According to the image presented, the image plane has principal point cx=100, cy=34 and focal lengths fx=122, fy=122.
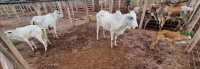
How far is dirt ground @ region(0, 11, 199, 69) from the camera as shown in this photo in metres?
3.53

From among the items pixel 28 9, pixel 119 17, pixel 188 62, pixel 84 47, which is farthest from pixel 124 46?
pixel 28 9

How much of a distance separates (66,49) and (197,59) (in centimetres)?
419

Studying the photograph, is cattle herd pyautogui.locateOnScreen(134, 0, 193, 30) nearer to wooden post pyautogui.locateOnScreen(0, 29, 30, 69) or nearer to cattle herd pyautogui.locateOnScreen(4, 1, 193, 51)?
cattle herd pyautogui.locateOnScreen(4, 1, 193, 51)

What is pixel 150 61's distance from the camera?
3605 millimetres

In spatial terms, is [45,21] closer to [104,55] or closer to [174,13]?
[104,55]

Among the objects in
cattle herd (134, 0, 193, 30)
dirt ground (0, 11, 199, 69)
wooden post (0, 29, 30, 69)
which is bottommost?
dirt ground (0, 11, 199, 69)

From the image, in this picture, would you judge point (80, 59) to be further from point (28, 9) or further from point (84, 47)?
point (28, 9)

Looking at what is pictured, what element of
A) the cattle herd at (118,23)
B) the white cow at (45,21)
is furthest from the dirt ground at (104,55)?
the white cow at (45,21)

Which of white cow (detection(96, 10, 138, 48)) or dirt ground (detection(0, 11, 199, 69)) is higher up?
white cow (detection(96, 10, 138, 48))

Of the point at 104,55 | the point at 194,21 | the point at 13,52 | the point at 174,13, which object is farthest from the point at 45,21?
the point at 194,21

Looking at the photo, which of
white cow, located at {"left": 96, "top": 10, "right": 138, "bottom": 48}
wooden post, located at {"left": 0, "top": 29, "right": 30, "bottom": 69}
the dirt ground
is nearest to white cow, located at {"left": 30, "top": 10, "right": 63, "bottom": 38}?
the dirt ground

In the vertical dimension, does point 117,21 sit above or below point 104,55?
above

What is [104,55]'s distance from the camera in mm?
3977

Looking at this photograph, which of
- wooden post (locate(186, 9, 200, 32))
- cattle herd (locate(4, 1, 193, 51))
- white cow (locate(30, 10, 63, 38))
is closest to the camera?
cattle herd (locate(4, 1, 193, 51))
